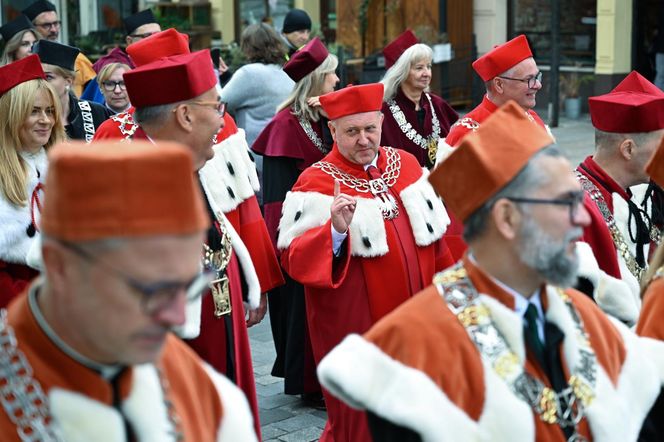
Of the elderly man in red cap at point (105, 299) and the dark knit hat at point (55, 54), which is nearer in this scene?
the elderly man in red cap at point (105, 299)

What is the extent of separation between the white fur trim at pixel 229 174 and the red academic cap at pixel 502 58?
2.15m

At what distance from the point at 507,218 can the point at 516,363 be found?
1.31 feet

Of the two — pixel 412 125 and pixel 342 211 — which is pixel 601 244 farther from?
pixel 412 125

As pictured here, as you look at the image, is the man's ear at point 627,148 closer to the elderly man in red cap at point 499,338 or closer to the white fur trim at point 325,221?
the white fur trim at point 325,221

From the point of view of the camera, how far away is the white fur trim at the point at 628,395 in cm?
338

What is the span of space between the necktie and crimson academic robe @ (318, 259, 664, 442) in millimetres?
23

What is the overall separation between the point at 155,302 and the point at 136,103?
2631mm

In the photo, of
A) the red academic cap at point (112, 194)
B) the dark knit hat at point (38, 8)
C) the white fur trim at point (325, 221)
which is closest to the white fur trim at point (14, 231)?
the white fur trim at point (325, 221)

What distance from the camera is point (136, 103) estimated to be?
500 centimetres

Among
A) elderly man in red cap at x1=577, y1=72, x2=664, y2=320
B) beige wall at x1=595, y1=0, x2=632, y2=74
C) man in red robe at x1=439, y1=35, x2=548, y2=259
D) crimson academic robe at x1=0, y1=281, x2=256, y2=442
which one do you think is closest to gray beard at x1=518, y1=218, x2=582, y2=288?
crimson academic robe at x1=0, y1=281, x2=256, y2=442

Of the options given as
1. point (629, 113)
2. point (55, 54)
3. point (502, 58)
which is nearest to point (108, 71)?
point (55, 54)

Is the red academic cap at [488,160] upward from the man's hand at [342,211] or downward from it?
upward

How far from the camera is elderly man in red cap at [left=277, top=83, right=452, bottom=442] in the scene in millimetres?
5844

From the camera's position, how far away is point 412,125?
861 centimetres
